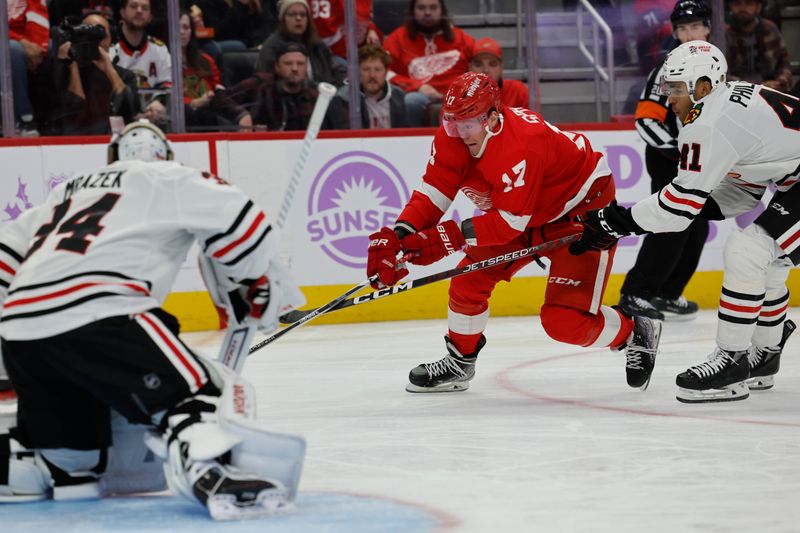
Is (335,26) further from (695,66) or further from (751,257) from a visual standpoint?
(751,257)

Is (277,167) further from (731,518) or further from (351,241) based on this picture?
(731,518)

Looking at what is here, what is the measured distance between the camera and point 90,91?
5566 millimetres

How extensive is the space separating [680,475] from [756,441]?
449 mm

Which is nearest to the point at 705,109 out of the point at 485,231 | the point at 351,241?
the point at 485,231

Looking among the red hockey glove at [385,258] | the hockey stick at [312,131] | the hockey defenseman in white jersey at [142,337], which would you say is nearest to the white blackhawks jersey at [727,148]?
the red hockey glove at [385,258]

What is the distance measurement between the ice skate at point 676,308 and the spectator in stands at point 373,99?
150 cm

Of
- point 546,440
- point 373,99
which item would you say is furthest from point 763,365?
point 373,99

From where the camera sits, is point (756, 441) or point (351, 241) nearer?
point (756, 441)

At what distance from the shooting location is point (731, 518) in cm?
215

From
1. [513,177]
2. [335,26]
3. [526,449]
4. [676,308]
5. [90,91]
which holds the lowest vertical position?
[676,308]

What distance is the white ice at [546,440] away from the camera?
225 centimetres

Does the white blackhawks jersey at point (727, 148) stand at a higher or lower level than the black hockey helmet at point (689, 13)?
lower

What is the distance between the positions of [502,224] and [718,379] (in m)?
0.75

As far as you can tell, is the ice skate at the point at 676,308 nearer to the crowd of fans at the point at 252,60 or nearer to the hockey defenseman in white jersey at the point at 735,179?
the crowd of fans at the point at 252,60
